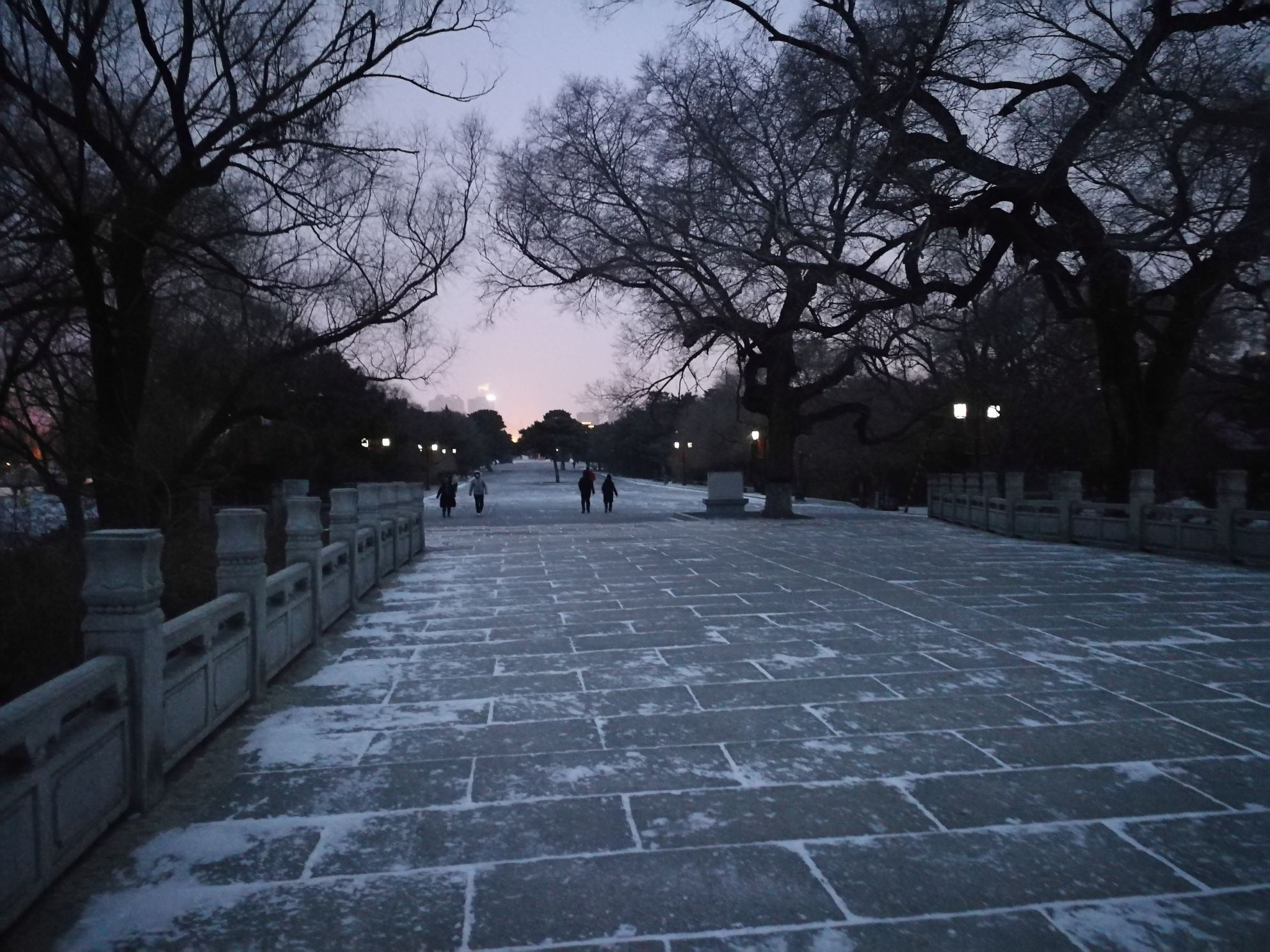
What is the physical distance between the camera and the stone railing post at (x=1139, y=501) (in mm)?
15531

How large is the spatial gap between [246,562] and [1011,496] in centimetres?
1717

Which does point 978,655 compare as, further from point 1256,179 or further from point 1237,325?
point 1237,325

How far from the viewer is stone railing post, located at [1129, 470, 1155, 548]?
15.5m

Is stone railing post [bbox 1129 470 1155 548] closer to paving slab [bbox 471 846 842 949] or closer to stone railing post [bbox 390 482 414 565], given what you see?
stone railing post [bbox 390 482 414 565]

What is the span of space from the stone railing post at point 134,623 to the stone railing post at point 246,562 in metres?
1.55

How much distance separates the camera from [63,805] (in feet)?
11.7

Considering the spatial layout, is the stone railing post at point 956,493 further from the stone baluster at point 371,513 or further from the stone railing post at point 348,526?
the stone railing post at point 348,526

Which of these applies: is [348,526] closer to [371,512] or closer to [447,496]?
[371,512]

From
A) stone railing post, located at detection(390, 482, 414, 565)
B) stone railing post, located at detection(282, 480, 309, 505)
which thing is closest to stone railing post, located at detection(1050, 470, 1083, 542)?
stone railing post, located at detection(390, 482, 414, 565)

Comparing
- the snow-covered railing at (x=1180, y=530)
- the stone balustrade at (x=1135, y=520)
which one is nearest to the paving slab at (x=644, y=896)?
the stone balustrade at (x=1135, y=520)

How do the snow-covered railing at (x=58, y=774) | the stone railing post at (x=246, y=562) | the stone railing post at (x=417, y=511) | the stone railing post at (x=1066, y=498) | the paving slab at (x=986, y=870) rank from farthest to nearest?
the stone railing post at (x=1066, y=498) → the stone railing post at (x=417, y=511) → the stone railing post at (x=246, y=562) → the paving slab at (x=986, y=870) → the snow-covered railing at (x=58, y=774)

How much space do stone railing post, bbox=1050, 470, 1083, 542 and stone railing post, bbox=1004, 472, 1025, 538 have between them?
62.1 inches

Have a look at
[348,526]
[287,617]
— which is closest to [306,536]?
[287,617]

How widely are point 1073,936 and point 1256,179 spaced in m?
11.7
